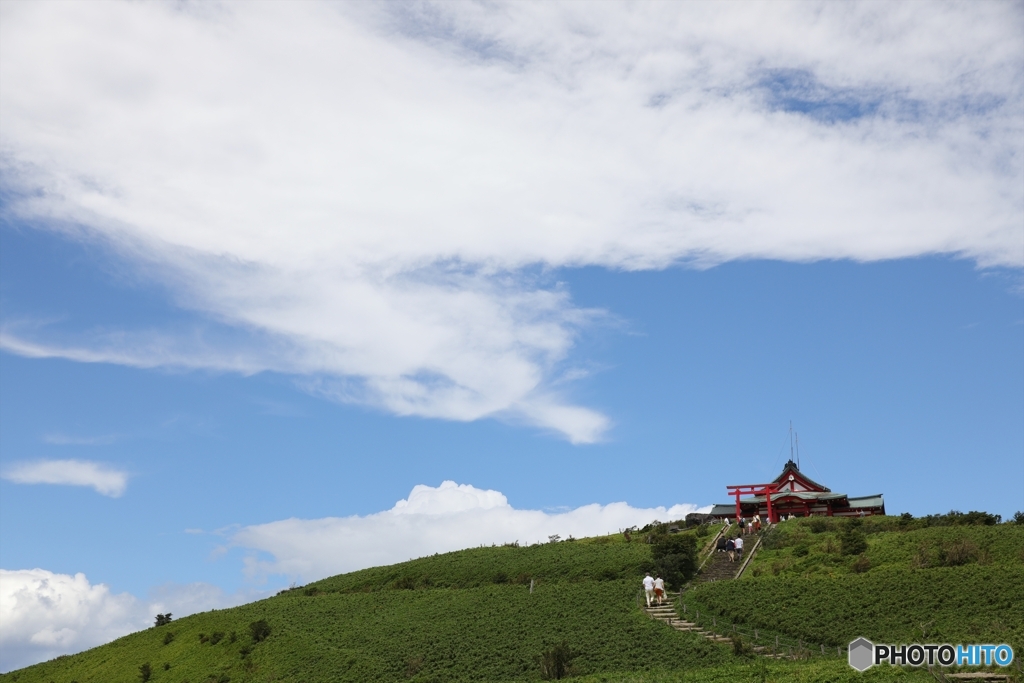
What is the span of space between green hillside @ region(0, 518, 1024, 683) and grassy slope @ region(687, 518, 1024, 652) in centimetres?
10

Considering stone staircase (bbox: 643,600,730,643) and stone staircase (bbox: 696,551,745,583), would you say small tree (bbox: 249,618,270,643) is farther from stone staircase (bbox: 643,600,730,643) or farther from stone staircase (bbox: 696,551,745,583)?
stone staircase (bbox: 696,551,745,583)

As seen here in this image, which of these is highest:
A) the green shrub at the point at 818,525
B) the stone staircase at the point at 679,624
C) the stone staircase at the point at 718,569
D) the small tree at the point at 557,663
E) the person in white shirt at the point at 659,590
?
the green shrub at the point at 818,525

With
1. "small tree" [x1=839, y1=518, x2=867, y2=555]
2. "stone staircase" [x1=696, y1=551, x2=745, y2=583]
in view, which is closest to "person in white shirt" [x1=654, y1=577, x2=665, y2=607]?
"stone staircase" [x1=696, y1=551, x2=745, y2=583]

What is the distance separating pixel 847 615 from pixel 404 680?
21.5 m

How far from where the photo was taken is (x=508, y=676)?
41188mm

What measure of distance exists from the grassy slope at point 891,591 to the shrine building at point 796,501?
639 inches

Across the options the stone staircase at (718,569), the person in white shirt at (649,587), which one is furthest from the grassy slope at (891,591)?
the person in white shirt at (649,587)

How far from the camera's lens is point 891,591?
43531 millimetres

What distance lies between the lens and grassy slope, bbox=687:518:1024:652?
1503 inches

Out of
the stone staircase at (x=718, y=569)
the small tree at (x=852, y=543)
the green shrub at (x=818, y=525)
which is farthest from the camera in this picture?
the green shrub at (x=818, y=525)

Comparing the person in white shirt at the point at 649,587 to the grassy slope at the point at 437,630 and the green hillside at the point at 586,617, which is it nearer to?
the green hillside at the point at 586,617

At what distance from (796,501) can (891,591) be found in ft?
103

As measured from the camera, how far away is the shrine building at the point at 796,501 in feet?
242

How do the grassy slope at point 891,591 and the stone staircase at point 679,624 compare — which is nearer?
the grassy slope at point 891,591
